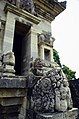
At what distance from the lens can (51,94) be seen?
2656 millimetres

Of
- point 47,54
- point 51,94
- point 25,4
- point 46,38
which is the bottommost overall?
point 51,94

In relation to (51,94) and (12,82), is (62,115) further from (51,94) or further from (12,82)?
(12,82)

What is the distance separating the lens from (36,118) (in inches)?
100

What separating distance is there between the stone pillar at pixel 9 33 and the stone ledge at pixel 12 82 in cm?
259

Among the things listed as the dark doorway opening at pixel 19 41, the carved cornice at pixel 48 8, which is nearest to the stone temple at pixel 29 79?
the dark doorway opening at pixel 19 41

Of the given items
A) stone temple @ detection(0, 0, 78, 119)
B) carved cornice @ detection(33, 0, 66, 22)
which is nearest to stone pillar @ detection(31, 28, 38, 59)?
stone temple @ detection(0, 0, 78, 119)

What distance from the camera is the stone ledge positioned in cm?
272

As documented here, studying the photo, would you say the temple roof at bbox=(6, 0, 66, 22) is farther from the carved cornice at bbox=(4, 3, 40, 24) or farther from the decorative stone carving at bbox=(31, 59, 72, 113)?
the decorative stone carving at bbox=(31, 59, 72, 113)

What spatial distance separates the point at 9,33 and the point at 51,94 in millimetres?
3790

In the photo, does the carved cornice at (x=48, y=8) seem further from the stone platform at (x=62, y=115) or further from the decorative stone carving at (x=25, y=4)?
the stone platform at (x=62, y=115)

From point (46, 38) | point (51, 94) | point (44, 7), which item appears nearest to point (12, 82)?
point (51, 94)

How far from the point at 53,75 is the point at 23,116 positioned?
0.97 m

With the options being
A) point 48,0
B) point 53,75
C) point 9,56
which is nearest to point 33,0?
point 48,0

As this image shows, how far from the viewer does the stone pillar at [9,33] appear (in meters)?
5.49
